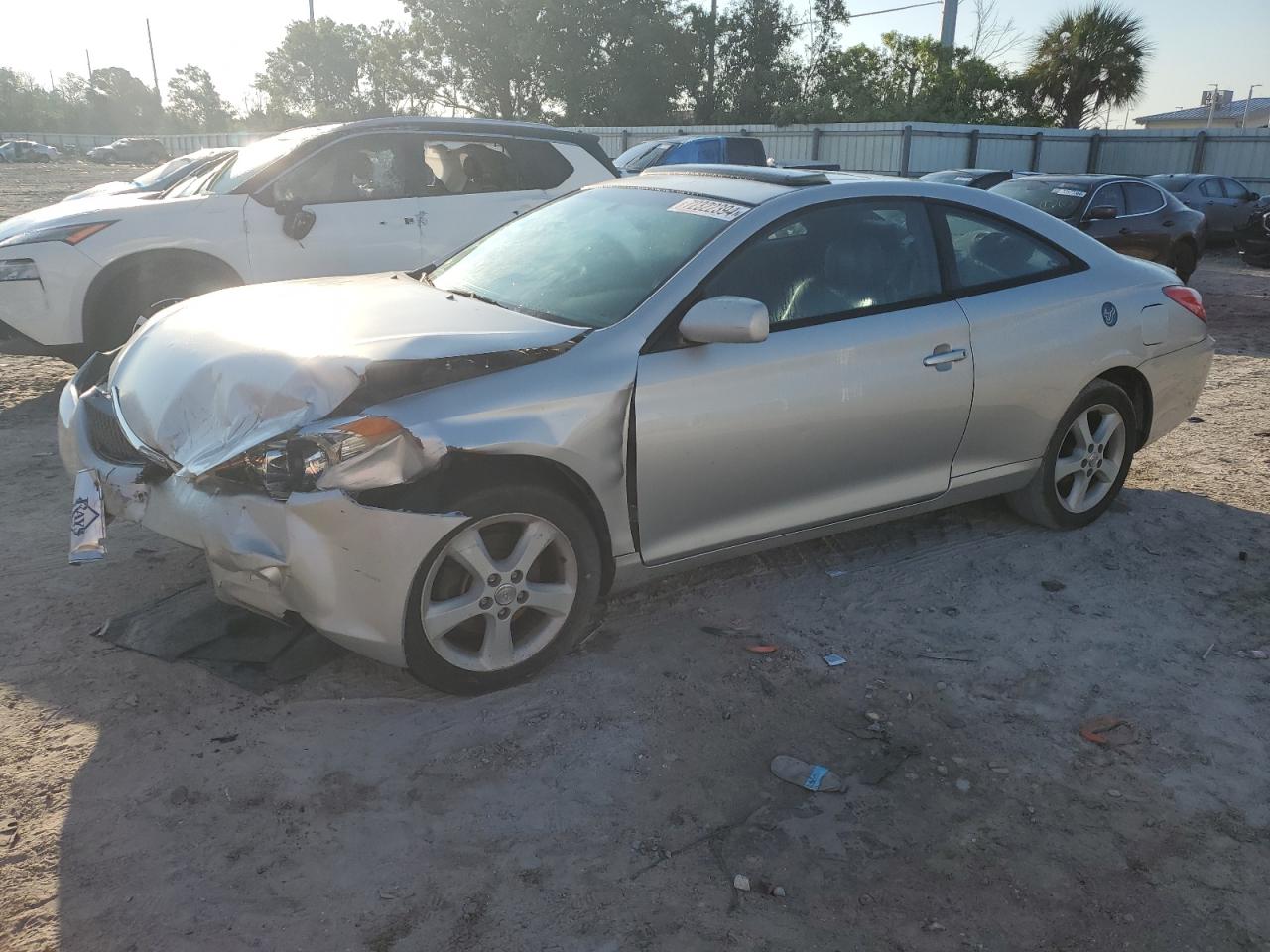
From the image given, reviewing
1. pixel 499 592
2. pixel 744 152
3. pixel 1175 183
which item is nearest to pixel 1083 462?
pixel 499 592

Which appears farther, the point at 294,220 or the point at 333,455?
the point at 294,220

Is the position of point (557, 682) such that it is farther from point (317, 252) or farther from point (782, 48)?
point (782, 48)

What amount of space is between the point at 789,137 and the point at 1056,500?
90.5 feet

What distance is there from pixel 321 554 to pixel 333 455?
0.30 meters

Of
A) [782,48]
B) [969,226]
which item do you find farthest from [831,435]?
[782,48]

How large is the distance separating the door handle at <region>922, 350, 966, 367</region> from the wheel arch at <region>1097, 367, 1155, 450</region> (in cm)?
104

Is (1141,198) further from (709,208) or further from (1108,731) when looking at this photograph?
(1108,731)

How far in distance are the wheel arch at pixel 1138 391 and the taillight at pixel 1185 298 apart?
44 cm

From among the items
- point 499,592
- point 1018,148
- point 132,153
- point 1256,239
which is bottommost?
point 1256,239

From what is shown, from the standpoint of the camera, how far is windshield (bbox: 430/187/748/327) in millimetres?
3777

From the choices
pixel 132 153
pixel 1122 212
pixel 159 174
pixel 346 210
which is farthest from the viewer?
pixel 132 153

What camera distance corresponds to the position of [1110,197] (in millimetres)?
13516

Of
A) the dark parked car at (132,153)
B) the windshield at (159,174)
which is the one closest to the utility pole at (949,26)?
the windshield at (159,174)

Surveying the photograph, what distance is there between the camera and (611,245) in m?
4.06
